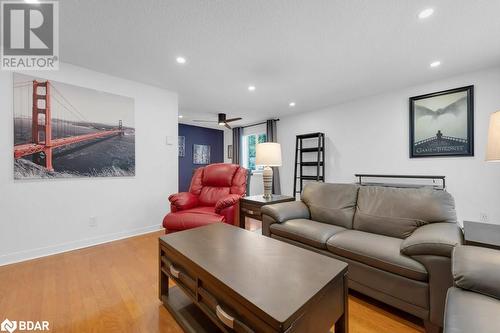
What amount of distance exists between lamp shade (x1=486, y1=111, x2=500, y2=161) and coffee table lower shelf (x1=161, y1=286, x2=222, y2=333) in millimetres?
1897

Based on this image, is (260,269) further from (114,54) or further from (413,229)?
(114,54)

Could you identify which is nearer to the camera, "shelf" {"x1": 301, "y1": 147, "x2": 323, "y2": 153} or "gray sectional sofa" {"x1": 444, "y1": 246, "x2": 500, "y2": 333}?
"gray sectional sofa" {"x1": 444, "y1": 246, "x2": 500, "y2": 333}

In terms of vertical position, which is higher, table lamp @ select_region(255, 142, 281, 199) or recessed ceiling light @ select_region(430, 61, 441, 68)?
recessed ceiling light @ select_region(430, 61, 441, 68)

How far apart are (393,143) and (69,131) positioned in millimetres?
4777

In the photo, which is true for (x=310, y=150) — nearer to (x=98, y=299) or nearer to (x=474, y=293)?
(x=474, y=293)

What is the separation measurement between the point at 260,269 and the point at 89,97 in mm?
3036

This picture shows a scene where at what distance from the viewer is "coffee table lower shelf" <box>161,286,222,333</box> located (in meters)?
1.25

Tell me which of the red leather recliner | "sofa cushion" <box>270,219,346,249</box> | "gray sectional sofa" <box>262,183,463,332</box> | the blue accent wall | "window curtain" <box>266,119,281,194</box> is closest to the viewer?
"gray sectional sofa" <box>262,183,463,332</box>

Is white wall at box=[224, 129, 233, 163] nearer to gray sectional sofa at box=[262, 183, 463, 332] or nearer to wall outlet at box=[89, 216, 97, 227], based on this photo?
wall outlet at box=[89, 216, 97, 227]

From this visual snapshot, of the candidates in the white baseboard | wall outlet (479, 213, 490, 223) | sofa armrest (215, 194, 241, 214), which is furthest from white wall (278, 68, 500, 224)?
the white baseboard

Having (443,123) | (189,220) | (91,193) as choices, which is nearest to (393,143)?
(443,123)

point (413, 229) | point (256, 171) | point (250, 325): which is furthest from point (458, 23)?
point (256, 171)

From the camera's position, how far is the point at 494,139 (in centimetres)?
117

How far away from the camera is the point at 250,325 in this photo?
86cm
